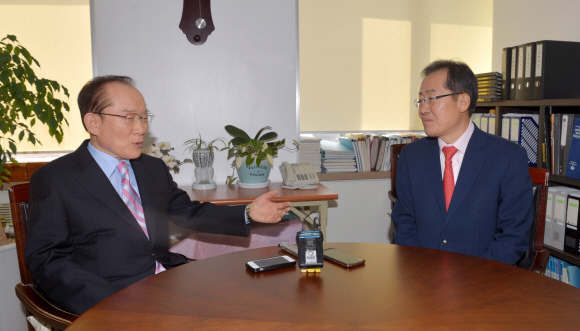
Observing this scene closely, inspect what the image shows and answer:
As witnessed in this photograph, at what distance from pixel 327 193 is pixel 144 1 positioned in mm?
1820

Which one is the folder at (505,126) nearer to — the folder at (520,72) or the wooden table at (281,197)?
the folder at (520,72)

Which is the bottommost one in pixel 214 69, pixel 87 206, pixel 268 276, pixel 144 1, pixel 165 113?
pixel 268 276

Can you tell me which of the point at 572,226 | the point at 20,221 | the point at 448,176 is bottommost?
the point at 572,226

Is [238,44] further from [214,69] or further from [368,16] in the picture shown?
[368,16]

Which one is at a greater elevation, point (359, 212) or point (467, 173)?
point (467, 173)

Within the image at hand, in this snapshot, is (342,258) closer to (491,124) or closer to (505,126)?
(505,126)

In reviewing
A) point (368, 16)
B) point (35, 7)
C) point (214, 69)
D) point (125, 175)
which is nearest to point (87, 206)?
point (125, 175)

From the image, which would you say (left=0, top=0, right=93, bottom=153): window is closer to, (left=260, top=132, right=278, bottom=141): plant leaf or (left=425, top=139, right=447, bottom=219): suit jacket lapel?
(left=260, top=132, right=278, bottom=141): plant leaf

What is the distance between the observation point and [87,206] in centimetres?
155

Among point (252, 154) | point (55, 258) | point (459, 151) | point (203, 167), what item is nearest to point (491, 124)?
point (459, 151)

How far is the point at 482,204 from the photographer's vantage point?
1.85 metres

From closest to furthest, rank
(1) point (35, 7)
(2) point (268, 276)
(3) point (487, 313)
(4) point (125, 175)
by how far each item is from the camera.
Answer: (3) point (487, 313), (2) point (268, 276), (4) point (125, 175), (1) point (35, 7)

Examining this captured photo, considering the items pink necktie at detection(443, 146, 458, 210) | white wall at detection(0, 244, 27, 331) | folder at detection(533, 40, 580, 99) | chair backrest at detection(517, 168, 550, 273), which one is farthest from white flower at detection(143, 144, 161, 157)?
folder at detection(533, 40, 580, 99)

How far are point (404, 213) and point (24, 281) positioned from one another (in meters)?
1.60
